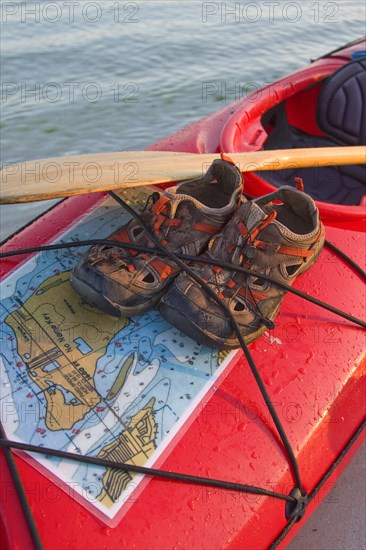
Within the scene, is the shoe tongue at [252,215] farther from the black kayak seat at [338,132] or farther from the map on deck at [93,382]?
the black kayak seat at [338,132]

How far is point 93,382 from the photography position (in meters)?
1.40

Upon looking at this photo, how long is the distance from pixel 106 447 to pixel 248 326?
18.4 inches

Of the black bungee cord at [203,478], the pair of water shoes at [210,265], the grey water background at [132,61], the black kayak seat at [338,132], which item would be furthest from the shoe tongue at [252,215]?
the grey water background at [132,61]

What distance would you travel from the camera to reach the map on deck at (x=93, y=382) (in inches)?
50.0

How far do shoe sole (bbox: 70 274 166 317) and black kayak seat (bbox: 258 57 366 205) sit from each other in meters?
1.24

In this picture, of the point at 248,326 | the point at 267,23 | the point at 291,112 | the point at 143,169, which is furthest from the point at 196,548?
the point at 267,23

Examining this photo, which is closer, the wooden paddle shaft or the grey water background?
the wooden paddle shaft

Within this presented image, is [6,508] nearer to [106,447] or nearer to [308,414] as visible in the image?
[106,447]

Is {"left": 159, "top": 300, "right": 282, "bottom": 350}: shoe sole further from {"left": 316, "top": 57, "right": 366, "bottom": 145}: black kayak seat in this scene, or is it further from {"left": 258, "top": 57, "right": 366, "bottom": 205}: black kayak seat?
{"left": 316, "top": 57, "right": 366, "bottom": 145}: black kayak seat

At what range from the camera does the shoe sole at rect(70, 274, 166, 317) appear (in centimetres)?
146

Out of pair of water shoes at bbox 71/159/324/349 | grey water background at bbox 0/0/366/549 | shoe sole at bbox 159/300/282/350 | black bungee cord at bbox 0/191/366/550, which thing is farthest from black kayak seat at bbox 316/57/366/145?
grey water background at bbox 0/0/366/549

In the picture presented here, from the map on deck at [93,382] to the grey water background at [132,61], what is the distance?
169 centimetres

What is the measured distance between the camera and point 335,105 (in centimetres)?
258

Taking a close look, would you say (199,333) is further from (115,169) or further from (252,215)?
(115,169)
